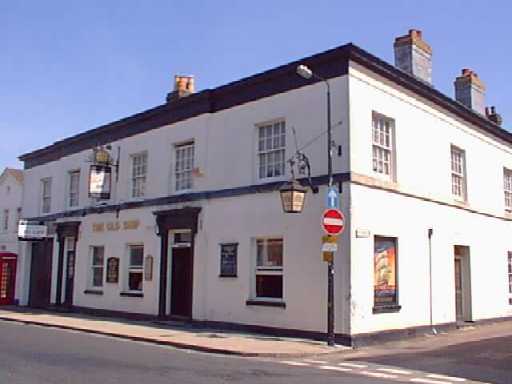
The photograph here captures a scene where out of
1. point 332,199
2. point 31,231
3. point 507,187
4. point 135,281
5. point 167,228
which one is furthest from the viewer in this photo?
point 31,231

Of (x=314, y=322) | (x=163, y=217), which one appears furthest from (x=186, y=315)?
(x=314, y=322)

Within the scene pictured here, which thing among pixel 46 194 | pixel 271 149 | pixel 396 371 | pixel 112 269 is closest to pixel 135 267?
pixel 112 269

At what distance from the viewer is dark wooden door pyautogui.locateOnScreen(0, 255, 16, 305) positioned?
92.6 feet

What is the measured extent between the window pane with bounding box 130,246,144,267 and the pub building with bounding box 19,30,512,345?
6 centimetres

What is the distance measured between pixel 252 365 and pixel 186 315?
7.78m

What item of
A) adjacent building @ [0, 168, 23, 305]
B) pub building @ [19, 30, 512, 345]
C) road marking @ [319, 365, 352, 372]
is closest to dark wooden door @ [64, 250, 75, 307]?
pub building @ [19, 30, 512, 345]

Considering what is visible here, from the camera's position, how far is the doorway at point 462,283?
1978 centimetres

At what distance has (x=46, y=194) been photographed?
90.5 ft

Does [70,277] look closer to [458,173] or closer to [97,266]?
[97,266]

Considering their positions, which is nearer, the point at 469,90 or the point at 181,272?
the point at 181,272

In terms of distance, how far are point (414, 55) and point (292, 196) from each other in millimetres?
7400

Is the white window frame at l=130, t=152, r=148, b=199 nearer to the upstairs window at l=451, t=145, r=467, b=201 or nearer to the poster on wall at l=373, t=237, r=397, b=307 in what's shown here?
the poster on wall at l=373, t=237, r=397, b=307

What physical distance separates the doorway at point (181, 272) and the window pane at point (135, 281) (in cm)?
195

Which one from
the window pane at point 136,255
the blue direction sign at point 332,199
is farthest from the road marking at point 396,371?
the window pane at point 136,255
